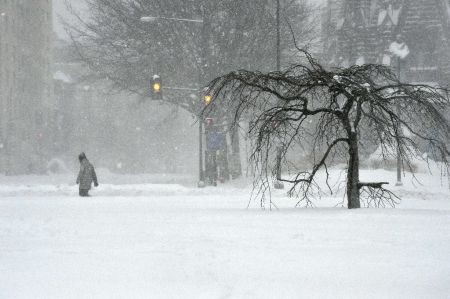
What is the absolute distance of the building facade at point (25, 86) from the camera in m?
62.4

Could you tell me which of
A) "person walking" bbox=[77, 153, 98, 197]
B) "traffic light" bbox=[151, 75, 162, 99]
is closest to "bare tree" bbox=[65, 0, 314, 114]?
"traffic light" bbox=[151, 75, 162, 99]

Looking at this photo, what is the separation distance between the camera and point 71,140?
74188 mm

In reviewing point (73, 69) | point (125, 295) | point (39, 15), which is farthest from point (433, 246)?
point (73, 69)

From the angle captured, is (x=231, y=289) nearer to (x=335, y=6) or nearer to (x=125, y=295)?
(x=125, y=295)

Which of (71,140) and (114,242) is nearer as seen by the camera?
(114,242)

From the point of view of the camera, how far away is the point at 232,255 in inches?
332

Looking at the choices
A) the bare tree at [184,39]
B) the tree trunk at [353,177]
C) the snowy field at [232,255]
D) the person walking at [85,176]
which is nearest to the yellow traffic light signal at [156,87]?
the bare tree at [184,39]

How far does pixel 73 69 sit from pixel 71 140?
2356 cm

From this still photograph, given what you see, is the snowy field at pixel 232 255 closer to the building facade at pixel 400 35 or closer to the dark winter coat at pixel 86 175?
the dark winter coat at pixel 86 175

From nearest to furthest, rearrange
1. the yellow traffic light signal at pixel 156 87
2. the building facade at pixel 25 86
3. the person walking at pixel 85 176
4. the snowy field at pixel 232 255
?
the snowy field at pixel 232 255 < the person walking at pixel 85 176 < the yellow traffic light signal at pixel 156 87 < the building facade at pixel 25 86

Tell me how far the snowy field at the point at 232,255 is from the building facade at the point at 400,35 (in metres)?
36.8

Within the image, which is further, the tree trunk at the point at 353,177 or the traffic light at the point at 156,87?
the traffic light at the point at 156,87

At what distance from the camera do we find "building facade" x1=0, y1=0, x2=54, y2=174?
205 ft

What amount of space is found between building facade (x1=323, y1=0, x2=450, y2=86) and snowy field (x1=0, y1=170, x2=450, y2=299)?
121 feet
